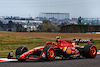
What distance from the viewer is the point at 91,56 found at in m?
11.8

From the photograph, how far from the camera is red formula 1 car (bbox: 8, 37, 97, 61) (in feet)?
34.8

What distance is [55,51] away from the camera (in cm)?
1103

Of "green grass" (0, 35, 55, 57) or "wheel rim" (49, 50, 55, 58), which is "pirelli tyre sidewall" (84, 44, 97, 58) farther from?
"green grass" (0, 35, 55, 57)

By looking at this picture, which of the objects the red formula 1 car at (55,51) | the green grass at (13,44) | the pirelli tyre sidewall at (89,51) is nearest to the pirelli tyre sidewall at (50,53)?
the red formula 1 car at (55,51)

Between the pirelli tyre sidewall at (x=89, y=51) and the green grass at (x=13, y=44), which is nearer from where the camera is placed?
the pirelli tyre sidewall at (x=89, y=51)

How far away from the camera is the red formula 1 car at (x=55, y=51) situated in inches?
417

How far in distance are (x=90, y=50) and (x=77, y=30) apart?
144 feet

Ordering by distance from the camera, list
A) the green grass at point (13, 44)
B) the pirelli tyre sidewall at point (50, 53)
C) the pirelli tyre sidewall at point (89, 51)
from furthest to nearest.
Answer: the green grass at point (13, 44)
the pirelli tyre sidewall at point (89, 51)
the pirelli tyre sidewall at point (50, 53)

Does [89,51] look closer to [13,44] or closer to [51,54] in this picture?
[51,54]

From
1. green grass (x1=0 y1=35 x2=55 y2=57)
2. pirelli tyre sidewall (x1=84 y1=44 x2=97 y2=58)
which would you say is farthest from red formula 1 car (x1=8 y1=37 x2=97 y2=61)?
green grass (x1=0 y1=35 x2=55 y2=57)

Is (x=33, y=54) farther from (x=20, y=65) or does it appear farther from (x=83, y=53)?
(x=83, y=53)

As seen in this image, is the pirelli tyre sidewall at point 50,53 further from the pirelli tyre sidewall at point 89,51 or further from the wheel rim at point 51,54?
the pirelli tyre sidewall at point 89,51

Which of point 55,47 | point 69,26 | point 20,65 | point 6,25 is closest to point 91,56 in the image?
point 55,47

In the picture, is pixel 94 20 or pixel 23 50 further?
pixel 94 20
